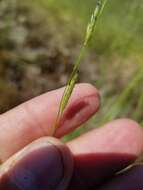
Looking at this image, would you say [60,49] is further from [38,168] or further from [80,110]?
[38,168]

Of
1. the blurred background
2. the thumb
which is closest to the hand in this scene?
the thumb

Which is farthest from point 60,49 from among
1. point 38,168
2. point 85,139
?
point 38,168

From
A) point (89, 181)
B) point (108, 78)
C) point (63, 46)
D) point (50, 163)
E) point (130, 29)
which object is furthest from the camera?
point (63, 46)

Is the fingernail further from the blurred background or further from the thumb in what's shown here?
the blurred background

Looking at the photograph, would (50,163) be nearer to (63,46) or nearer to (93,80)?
(93,80)

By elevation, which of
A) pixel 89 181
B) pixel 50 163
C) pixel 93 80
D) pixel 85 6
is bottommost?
pixel 93 80

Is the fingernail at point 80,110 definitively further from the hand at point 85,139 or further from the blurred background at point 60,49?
the blurred background at point 60,49

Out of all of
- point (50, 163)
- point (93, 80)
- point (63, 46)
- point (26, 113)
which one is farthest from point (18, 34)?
point (50, 163)
